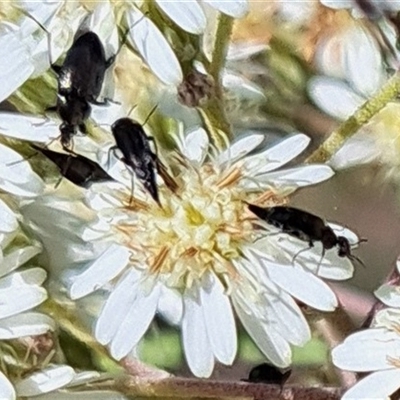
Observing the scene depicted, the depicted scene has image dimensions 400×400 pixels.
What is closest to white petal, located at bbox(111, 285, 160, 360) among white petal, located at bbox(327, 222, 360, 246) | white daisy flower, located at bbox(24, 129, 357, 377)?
white daisy flower, located at bbox(24, 129, 357, 377)

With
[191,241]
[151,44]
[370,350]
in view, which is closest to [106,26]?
[151,44]

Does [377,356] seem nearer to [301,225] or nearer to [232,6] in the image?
[301,225]

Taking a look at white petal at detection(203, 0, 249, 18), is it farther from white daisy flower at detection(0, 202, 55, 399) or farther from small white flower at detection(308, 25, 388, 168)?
white daisy flower at detection(0, 202, 55, 399)

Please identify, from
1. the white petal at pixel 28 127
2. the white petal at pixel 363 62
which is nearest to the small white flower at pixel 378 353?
the white petal at pixel 363 62

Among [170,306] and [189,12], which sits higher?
[189,12]

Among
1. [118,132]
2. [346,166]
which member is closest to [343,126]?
[346,166]

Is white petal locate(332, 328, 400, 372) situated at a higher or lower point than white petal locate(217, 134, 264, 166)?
lower

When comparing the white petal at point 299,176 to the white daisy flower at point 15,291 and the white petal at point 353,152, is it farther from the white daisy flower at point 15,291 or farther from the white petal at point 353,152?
the white daisy flower at point 15,291
